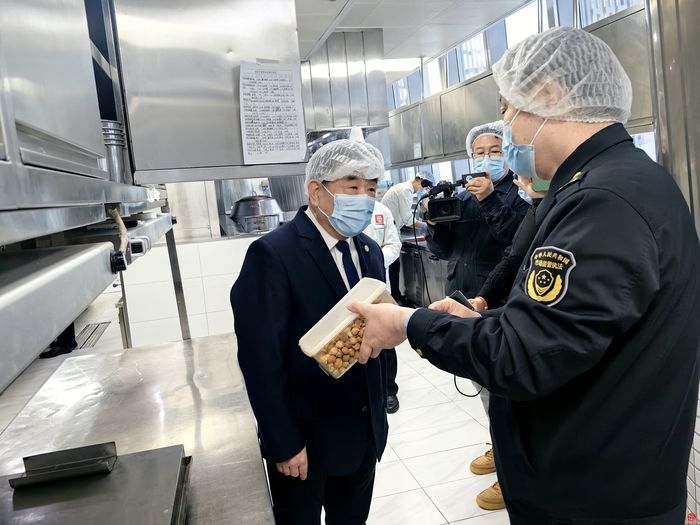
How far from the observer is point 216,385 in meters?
1.76

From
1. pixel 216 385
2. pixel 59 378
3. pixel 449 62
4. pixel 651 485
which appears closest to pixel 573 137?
pixel 651 485

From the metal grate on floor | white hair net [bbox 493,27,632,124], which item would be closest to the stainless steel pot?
the metal grate on floor

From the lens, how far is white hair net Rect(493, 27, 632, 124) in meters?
1.03

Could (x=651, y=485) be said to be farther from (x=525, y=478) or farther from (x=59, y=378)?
(x=59, y=378)

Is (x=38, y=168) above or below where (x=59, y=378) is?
above

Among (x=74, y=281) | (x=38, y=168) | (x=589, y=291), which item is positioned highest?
(x=38, y=168)

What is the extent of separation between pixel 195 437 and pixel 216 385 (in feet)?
1.22

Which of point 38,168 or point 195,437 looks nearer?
point 38,168

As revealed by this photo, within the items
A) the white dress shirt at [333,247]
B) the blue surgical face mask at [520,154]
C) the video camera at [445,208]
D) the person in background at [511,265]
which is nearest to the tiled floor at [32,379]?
the white dress shirt at [333,247]

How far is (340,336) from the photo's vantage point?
116 cm

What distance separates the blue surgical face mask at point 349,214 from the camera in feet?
5.08

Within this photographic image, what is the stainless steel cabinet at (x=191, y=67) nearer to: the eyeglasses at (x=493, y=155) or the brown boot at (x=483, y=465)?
the eyeglasses at (x=493, y=155)

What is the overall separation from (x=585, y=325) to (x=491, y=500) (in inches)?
70.6

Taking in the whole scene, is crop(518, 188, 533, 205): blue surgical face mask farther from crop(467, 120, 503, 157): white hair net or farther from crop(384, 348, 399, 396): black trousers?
crop(384, 348, 399, 396): black trousers
